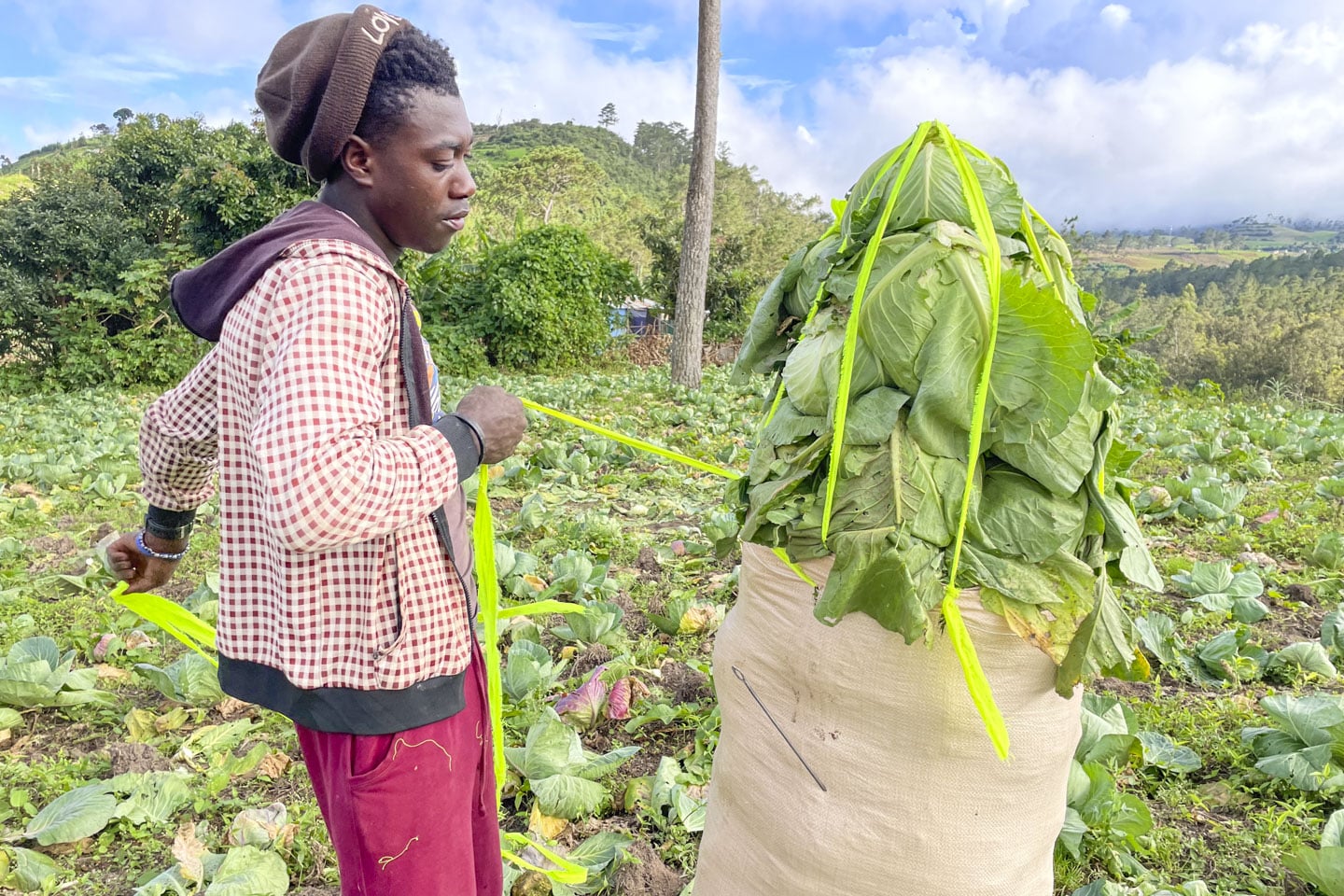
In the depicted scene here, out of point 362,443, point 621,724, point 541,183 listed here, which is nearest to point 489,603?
point 362,443

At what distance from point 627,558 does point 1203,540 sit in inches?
129

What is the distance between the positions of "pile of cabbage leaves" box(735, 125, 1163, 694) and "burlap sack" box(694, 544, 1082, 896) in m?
0.09

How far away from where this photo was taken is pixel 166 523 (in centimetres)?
171

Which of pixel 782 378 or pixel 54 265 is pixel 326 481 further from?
pixel 54 265

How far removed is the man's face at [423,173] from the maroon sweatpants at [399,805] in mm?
852

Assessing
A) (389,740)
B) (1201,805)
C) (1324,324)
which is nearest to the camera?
(389,740)

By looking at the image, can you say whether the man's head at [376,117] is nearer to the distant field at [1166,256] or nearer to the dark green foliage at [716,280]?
the dark green foliage at [716,280]

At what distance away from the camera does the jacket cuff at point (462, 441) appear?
1.30 metres

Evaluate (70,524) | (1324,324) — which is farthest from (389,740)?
(1324,324)

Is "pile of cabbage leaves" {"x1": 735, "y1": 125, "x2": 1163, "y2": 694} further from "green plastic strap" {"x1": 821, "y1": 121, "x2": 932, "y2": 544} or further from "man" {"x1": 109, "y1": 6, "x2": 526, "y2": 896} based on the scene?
"man" {"x1": 109, "y1": 6, "x2": 526, "y2": 896}

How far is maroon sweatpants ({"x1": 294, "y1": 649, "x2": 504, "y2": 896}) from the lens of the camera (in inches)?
55.1

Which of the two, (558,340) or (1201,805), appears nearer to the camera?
(1201,805)

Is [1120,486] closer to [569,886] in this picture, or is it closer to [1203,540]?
[569,886]

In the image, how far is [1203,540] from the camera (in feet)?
15.7
